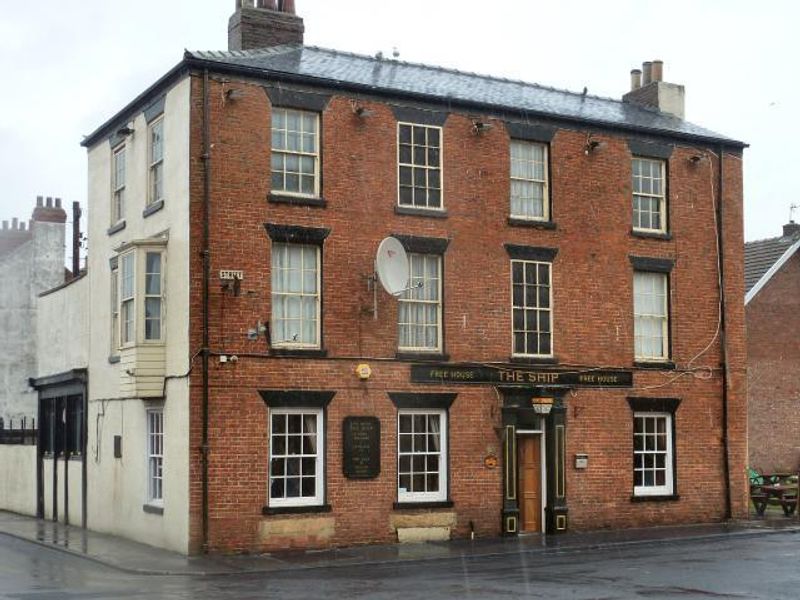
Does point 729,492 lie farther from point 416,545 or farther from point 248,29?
point 248,29

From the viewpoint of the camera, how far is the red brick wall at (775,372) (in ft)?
117

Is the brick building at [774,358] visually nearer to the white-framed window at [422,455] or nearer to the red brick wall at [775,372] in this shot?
the red brick wall at [775,372]

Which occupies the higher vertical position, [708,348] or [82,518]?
[708,348]

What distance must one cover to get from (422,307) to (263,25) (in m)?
7.23

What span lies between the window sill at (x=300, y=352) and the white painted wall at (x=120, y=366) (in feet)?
5.79

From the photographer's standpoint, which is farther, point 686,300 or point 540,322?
point 686,300

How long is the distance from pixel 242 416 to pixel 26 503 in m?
12.5

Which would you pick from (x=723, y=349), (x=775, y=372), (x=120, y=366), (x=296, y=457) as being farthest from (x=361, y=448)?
(x=775, y=372)

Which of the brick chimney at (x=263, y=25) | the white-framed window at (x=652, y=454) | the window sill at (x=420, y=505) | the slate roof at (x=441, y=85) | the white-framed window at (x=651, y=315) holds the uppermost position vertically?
the brick chimney at (x=263, y=25)

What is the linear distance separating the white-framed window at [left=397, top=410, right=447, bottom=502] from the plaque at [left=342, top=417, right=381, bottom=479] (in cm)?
62

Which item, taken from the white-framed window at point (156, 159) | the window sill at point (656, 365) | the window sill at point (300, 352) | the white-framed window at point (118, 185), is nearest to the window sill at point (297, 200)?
the white-framed window at point (156, 159)

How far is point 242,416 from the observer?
23719 mm

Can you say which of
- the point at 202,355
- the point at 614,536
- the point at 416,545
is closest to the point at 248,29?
the point at 202,355

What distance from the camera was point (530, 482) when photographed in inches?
1068
